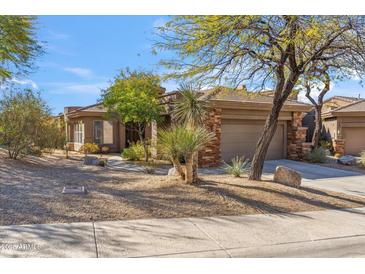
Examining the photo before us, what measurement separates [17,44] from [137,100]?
5221 mm

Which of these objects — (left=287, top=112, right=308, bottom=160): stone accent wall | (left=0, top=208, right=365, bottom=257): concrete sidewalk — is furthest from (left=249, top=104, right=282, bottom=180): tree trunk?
(left=287, top=112, right=308, bottom=160): stone accent wall

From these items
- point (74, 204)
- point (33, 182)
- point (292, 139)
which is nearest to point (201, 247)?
point (74, 204)

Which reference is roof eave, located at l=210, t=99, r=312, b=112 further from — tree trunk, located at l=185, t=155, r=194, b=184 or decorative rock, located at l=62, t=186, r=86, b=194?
decorative rock, located at l=62, t=186, r=86, b=194

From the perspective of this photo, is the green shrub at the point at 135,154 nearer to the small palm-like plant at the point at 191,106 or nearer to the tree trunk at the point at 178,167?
the small palm-like plant at the point at 191,106

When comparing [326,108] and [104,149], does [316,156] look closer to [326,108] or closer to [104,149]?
[326,108]

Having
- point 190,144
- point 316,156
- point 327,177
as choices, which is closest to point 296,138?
point 316,156

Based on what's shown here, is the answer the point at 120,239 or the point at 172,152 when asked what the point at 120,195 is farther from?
the point at 120,239

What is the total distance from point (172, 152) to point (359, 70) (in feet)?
19.4

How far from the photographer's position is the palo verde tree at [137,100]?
13375 millimetres

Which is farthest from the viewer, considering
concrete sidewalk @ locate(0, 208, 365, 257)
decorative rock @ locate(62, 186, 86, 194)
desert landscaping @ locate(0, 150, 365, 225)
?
decorative rock @ locate(62, 186, 86, 194)

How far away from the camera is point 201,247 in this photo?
4344mm

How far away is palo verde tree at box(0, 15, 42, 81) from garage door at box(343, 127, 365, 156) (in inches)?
778

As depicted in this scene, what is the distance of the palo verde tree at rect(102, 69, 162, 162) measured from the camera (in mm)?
13375

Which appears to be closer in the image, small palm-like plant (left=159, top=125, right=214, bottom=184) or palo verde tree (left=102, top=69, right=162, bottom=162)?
small palm-like plant (left=159, top=125, right=214, bottom=184)
